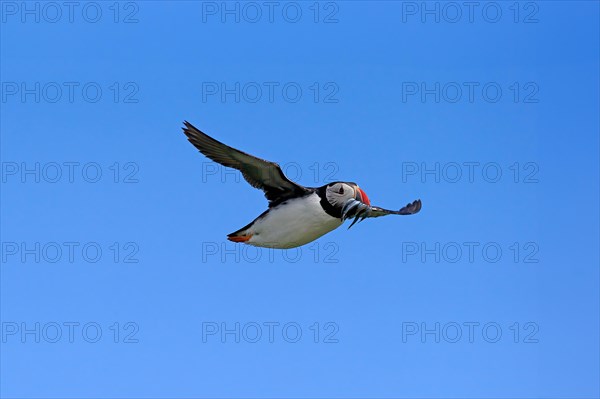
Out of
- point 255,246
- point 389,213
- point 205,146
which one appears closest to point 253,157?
point 205,146

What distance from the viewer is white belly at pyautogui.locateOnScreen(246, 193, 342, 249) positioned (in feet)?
33.3

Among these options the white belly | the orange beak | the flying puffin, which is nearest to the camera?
the flying puffin

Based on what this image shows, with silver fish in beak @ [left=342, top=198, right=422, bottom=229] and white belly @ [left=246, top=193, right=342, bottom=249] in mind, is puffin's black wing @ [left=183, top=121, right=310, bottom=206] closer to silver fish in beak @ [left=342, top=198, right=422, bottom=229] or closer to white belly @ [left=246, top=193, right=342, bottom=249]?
white belly @ [left=246, top=193, right=342, bottom=249]

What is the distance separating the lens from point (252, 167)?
10.1 metres

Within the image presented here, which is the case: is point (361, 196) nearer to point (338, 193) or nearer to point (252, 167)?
point (338, 193)

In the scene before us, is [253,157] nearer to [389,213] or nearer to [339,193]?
[339,193]

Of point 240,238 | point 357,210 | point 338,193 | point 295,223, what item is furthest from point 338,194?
point 240,238

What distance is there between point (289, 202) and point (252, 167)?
0.58 metres

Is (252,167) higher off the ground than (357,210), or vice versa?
(252,167)

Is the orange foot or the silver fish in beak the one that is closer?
the silver fish in beak

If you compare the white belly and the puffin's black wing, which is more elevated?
the puffin's black wing

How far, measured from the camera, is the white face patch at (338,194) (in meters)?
10.1

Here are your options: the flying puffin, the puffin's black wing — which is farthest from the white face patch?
the puffin's black wing

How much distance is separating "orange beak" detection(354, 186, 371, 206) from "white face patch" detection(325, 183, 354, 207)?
0.15 m
